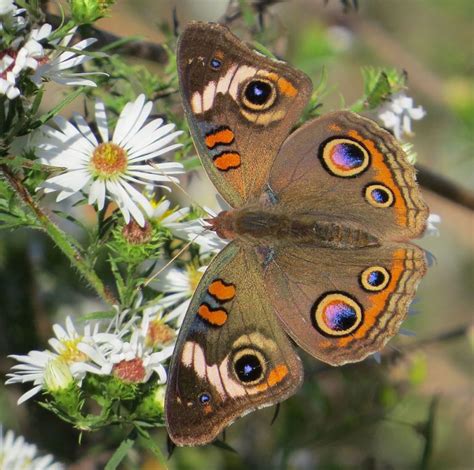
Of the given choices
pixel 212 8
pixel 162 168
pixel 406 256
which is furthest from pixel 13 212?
pixel 212 8

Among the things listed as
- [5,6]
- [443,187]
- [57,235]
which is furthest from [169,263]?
[443,187]

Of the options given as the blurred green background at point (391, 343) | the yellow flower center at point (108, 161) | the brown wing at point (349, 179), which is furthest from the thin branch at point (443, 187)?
the yellow flower center at point (108, 161)

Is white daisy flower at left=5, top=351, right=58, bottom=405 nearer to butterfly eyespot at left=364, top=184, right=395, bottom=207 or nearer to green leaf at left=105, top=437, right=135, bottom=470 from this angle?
green leaf at left=105, top=437, right=135, bottom=470

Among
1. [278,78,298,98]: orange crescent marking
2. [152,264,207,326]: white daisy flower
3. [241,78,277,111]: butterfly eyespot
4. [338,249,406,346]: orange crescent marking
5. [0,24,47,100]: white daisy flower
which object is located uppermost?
[278,78,298,98]: orange crescent marking

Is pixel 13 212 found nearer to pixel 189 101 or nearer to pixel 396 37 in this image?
pixel 189 101

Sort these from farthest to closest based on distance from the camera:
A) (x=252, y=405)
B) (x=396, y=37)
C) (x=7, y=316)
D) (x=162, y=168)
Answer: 1. (x=396, y=37)
2. (x=7, y=316)
3. (x=162, y=168)
4. (x=252, y=405)

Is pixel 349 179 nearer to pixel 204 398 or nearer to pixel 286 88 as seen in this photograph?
pixel 286 88

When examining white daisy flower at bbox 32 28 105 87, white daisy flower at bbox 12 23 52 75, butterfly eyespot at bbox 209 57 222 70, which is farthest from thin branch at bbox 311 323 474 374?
white daisy flower at bbox 12 23 52 75
